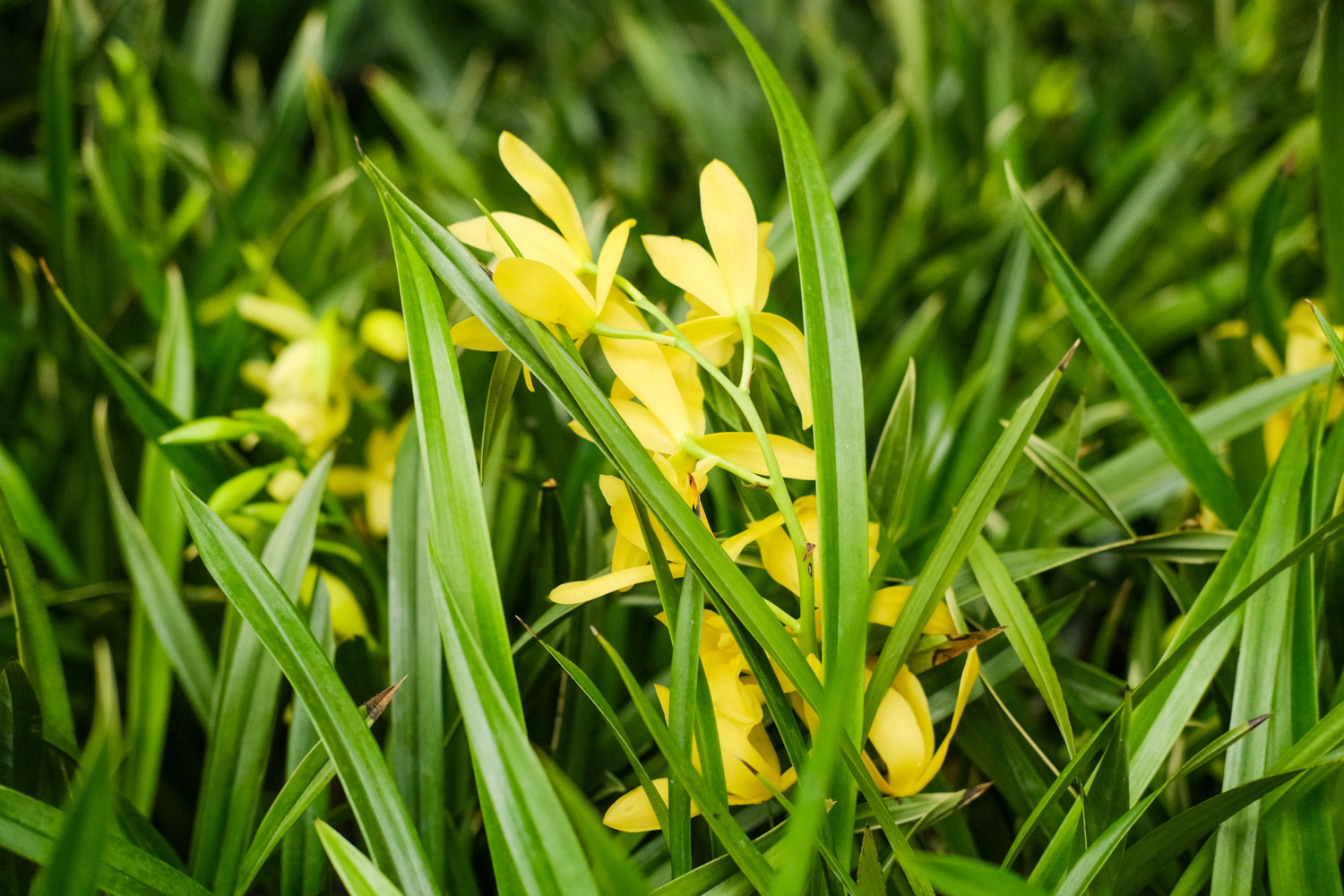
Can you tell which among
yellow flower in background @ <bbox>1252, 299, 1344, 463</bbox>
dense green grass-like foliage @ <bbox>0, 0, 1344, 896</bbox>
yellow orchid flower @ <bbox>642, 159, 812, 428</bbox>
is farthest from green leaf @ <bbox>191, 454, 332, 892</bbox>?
yellow flower in background @ <bbox>1252, 299, 1344, 463</bbox>

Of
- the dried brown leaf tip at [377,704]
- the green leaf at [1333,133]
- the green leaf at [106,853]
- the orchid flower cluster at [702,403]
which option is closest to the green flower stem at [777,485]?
the orchid flower cluster at [702,403]

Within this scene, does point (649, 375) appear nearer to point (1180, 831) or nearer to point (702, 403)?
point (702, 403)

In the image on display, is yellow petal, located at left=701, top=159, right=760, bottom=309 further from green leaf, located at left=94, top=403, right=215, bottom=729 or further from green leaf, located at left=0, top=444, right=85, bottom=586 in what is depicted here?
green leaf, located at left=0, top=444, right=85, bottom=586

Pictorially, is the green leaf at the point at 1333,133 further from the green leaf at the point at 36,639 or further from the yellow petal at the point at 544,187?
the green leaf at the point at 36,639

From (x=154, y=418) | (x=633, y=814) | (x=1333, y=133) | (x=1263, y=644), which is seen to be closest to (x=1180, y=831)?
(x=1263, y=644)

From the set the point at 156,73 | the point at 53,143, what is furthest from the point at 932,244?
the point at 156,73

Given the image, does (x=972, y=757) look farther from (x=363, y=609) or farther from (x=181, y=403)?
(x=181, y=403)
